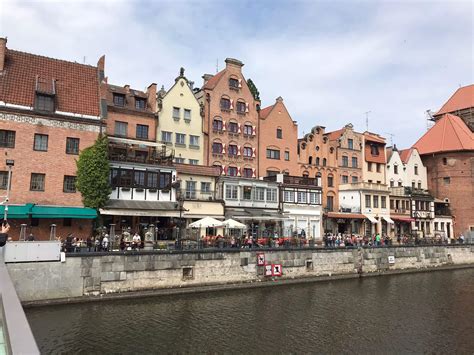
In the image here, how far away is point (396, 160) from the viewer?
65.8 metres

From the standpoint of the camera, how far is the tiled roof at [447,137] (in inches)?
2712

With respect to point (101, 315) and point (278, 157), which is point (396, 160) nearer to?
point (278, 157)

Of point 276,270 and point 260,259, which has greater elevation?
point 260,259

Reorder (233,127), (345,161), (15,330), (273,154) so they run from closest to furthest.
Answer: (15,330)
(233,127)
(273,154)
(345,161)

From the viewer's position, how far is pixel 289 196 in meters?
48.8

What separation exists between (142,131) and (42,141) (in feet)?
36.2

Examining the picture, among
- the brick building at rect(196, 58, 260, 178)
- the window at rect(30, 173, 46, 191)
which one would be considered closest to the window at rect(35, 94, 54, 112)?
the window at rect(30, 173, 46, 191)

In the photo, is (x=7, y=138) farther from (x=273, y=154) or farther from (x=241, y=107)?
(x=273, y=154)

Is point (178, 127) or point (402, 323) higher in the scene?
point (178, 127)

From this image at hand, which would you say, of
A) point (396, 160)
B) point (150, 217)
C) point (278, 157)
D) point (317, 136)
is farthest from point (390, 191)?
point (150, 217)

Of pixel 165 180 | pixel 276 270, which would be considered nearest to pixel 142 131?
pixel 165 180

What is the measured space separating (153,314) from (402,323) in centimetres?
1358

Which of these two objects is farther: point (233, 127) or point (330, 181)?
point (330, 181)

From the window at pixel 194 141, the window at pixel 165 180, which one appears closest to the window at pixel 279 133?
the window at pixel 194 141
